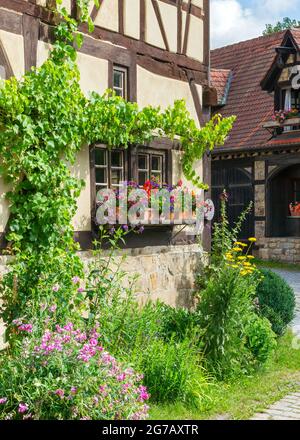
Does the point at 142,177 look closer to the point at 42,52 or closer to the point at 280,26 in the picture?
the point at 42,52

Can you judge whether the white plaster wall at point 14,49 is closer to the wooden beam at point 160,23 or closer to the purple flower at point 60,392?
the wooden beam at point 160,23

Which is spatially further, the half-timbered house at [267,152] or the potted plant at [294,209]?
the potted plant at [294,209]

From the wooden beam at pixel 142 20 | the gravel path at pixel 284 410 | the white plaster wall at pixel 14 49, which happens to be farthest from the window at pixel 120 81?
the gravel path at pixel 284 410

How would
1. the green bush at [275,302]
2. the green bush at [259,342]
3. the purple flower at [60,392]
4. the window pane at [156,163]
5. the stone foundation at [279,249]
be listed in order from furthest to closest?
the stone foundation at [279,249]
the window pane at [156,163]
the green bush at [275,302]
the green bush at [259,342]
the purple flower at [60,392]

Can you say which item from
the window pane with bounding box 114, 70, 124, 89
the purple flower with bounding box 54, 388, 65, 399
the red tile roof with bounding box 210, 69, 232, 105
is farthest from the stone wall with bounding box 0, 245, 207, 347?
the red tile roof with bounding box 210, 69, 232, 105

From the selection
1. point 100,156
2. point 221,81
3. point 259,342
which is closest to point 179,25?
point 100,156

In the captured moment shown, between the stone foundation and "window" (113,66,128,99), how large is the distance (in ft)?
36.2

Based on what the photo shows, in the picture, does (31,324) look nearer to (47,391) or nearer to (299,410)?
(47,391)

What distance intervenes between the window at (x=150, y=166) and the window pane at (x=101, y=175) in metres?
0.61

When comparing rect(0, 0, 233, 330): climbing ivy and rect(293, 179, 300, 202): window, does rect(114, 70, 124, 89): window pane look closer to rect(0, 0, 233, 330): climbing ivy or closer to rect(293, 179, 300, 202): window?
rect(0, 0, 233, 330): climbing ivy

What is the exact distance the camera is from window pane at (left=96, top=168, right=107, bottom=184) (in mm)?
7523

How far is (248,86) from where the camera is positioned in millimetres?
19906

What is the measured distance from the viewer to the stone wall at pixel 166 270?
7.94 meters

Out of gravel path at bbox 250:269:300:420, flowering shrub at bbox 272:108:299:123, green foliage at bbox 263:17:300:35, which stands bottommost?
gravel path at bbox 250:269:300:420
